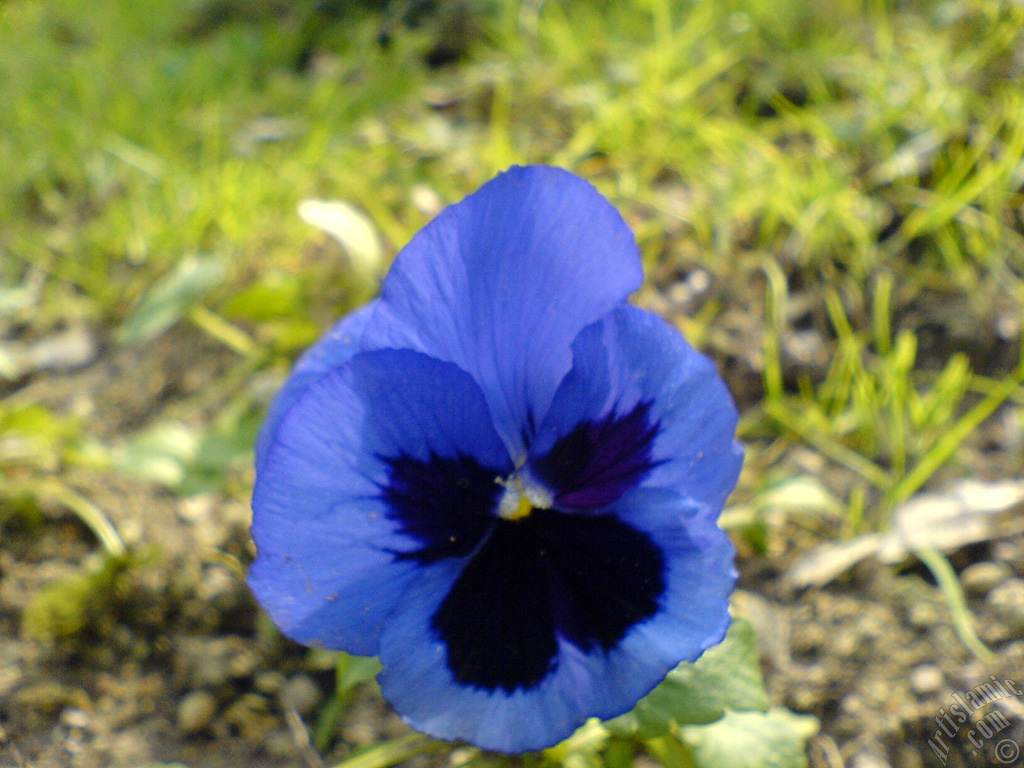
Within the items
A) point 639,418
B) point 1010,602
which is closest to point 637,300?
point 1010,602

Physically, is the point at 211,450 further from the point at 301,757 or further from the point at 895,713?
the point at 895,713

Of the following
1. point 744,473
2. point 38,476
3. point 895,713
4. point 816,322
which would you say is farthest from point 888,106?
point 38,476

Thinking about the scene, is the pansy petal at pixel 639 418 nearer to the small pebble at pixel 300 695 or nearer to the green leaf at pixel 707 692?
the green leaf at pixel 707 692

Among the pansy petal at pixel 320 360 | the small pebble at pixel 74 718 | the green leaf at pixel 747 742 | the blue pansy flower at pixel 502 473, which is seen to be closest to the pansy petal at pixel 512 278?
the blue pansy flower at pixel 502 473

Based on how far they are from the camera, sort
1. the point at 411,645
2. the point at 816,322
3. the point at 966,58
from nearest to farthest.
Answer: the point at 411,645 → the point at 816,322 → the point at 966,58

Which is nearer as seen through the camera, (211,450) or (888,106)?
(211,450)

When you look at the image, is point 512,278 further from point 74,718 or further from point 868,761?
point 74,718
